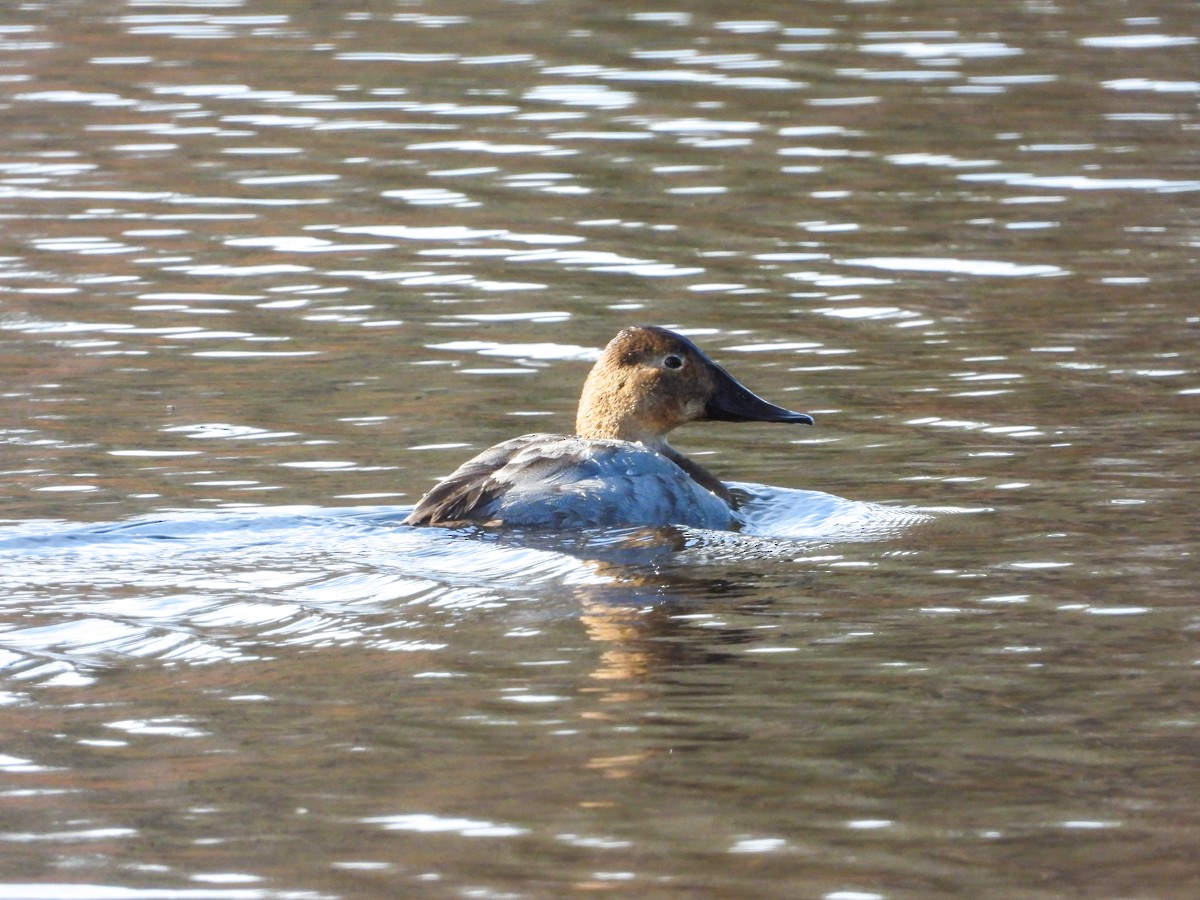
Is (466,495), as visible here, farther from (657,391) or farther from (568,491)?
(657,391)

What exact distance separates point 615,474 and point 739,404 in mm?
1218

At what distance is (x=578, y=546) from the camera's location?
301 inches

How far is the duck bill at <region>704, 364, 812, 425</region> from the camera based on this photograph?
903cm

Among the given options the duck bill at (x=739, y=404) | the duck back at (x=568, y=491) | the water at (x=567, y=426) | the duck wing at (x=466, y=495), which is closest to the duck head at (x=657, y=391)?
the duck bill at (x=739, y=404)

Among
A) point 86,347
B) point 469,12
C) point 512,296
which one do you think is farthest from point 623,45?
point 86,347

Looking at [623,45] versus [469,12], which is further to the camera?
[469,12]

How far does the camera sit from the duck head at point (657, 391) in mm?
8977

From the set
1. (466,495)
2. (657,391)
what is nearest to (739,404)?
(657,391)

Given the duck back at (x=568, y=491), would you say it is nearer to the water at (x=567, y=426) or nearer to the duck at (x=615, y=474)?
the duck at (x=615, y=474)

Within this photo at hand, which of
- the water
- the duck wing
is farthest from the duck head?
the duck wing

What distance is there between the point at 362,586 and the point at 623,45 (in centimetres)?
1363

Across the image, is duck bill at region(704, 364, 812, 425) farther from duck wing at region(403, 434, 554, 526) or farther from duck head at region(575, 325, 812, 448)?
duck wing at region(403, 434, 554, 526)

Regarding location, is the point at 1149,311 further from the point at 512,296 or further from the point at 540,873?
the point at 540,873

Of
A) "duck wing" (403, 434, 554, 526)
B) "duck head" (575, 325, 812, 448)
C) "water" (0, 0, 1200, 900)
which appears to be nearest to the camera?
"water" (0, 0, 1200, 900)
